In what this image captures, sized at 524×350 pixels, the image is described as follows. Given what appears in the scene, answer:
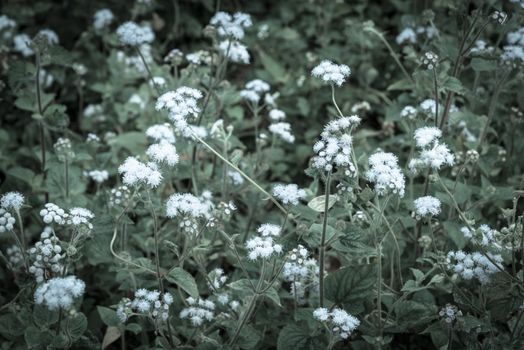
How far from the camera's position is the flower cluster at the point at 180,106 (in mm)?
3181

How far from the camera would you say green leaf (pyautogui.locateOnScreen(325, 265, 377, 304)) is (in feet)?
10.5

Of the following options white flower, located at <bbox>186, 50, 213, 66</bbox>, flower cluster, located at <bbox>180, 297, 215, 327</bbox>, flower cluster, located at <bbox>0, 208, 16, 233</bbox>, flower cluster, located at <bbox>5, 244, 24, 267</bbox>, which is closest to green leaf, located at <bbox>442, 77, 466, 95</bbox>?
white flower, located at <bbox>186, 50, 213, 66</bbox>

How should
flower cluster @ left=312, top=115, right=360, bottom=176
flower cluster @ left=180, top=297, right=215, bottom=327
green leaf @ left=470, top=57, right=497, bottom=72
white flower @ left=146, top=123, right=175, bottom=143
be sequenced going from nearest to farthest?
flower cluster @ left=312, top=115, right=360, bottom=176 < flower cluster @ left=180, top=297, right=215, bottom=327 < white flower @ left=146, top=123, right=175, bottom=143 < green leaf @ left=470, top=57, right=497, bottom=72

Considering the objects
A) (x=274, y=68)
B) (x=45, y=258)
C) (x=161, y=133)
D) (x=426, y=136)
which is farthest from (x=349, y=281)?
(x=274, y=68)

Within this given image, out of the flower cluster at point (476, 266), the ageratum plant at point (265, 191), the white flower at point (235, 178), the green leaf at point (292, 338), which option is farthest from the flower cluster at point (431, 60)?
the green leaf at point (292, 338)

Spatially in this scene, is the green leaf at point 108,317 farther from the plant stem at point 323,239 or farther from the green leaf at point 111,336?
the plant stem at point 323,239

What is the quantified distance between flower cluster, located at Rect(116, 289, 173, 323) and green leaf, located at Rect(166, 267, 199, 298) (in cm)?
10

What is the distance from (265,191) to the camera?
10.9 ft

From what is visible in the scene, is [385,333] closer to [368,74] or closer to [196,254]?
[196,254]

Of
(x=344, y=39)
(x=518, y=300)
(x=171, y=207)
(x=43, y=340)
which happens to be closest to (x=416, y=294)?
(x=518, y=300)

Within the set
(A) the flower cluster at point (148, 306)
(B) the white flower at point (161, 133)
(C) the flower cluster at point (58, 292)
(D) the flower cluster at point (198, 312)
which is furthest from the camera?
(B) the white flower at point (161, 133)

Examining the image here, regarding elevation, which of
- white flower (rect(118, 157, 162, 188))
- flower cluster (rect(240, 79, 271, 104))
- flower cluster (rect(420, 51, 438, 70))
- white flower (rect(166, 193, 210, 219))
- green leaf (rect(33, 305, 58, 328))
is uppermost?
flower cluster (rect(420, 51, 438, 70))

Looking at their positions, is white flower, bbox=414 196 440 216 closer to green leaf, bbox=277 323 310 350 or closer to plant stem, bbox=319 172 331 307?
plant stem, bbox=319 172 331 307

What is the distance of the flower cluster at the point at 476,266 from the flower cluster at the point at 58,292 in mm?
1816
